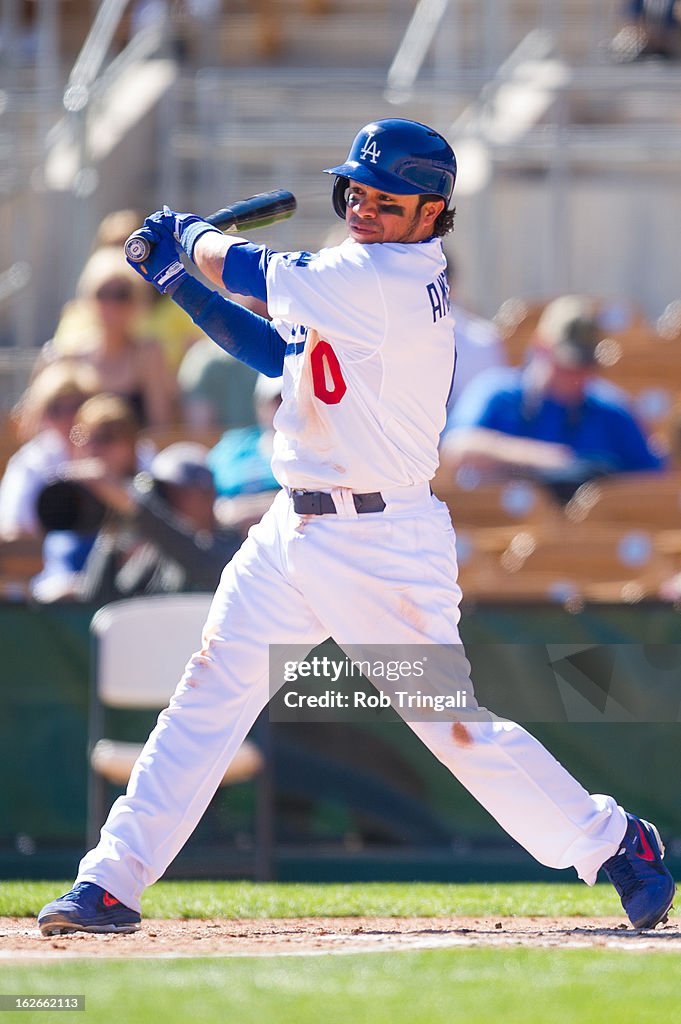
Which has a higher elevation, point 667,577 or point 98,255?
point 98,255

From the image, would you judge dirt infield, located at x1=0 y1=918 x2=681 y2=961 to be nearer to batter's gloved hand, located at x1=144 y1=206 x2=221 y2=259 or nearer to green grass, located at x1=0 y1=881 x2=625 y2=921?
green grass, located at x1=0 y1=881 x2=625 y2=921

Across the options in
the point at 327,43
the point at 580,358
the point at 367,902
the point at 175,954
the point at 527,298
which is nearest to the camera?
the point at 175,954

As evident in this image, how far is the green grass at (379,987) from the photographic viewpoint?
3.61 m

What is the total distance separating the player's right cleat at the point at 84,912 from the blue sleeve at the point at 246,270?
60.3 inches

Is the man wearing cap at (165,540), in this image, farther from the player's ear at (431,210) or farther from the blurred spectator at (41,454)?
the player's ear at (431,210)

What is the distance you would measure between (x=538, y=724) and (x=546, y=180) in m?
5.36

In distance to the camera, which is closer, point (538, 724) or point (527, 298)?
point (538, 724)

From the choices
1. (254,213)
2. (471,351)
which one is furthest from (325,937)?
(471,351)

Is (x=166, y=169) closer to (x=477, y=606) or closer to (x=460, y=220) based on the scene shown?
(x=460, y=220)

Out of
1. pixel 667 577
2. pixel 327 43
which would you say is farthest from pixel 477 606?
pixel 327 43

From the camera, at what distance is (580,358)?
8.24 metres

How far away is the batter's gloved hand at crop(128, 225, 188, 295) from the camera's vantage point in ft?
15.1

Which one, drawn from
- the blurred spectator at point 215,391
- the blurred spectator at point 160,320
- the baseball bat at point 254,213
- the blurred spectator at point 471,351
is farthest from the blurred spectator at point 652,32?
the baseball bat at point 254,213

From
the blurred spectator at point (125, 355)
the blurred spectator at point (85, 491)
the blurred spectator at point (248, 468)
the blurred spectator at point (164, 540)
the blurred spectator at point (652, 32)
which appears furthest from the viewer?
the blurred spectator at point (652, 32)
